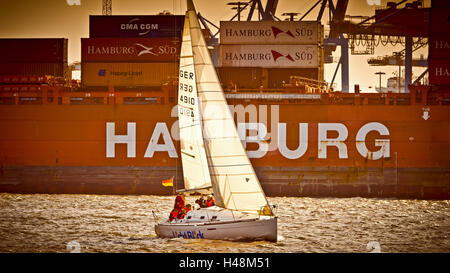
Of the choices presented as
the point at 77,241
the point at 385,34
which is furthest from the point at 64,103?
the point at 385,34

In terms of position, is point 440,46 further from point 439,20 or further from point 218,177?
point 218,177

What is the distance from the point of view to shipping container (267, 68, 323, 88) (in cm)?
3700

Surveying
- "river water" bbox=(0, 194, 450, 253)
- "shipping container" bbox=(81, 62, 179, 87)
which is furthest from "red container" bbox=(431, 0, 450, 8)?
"shipping container" bbox=(81, 62, 179, 87)

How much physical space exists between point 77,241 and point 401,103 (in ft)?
65.2

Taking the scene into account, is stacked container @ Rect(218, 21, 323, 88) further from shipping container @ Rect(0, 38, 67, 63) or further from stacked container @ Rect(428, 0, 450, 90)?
shipping container @ Rect(0, 38, 67, 63)

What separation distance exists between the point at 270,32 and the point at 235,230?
60.6 ft

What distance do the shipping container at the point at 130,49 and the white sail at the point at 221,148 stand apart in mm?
16165

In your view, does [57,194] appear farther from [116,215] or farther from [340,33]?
[340,33]

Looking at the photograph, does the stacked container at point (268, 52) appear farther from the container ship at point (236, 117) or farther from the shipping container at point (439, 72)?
the shipping container at point (439, 72)

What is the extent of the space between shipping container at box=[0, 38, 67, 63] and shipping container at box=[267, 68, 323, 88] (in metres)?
10.8

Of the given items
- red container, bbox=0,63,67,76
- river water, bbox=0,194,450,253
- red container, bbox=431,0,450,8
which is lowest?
river water, bbox=0,194,450,253

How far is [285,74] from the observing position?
3722cm

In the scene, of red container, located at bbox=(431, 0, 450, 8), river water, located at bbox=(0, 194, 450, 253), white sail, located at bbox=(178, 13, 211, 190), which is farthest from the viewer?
red container, located at bbox=(431, 0, 450, 8)
